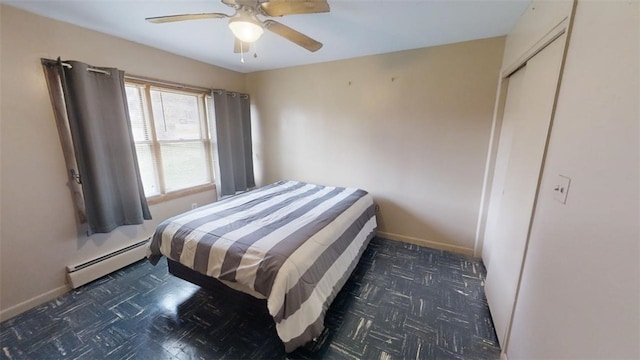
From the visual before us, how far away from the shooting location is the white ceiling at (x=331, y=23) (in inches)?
67.8

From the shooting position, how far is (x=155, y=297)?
6.77 ft

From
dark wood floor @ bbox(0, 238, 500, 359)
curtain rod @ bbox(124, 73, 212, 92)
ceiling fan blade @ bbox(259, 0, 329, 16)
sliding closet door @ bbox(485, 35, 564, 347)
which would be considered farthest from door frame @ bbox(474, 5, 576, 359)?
curtain rod @ bbox(124, 73, 212, 92)

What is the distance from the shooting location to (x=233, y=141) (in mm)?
3531

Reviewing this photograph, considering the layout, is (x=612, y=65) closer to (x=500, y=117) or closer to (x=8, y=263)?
(x=500, y=117)

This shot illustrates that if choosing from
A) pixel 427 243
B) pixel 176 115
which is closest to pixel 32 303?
pixel 176 115

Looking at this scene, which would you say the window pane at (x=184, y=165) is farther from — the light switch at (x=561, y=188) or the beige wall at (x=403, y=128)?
the light switch at (x=561, y=188)

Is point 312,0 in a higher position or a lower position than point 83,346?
higher

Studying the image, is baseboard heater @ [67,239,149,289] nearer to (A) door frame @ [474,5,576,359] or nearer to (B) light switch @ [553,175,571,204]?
(A) door frame @ [474,5,576,359]

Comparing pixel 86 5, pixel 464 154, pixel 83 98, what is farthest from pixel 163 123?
pixel 464 154

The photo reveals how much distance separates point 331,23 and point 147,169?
260 cm

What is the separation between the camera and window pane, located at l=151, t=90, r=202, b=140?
278 centimetres

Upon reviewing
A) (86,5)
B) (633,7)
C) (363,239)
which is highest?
(86,5)

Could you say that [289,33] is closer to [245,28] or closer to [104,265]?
[245,28]

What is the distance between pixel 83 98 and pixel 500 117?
12.7ft
